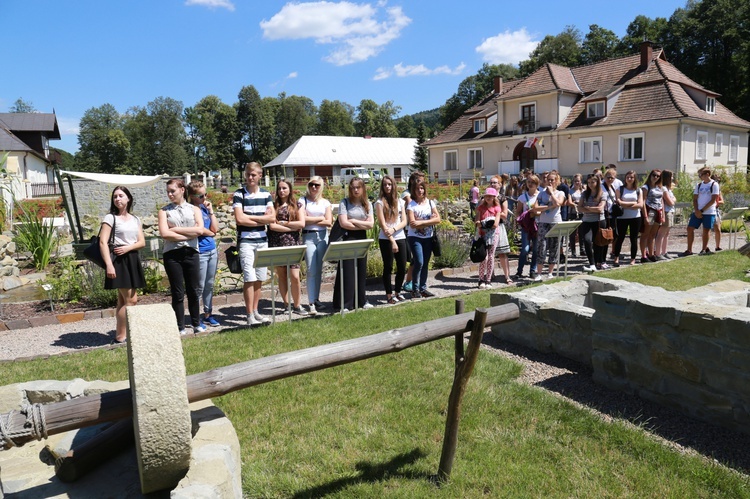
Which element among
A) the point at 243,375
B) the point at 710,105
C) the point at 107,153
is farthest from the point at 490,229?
the point at 107,153

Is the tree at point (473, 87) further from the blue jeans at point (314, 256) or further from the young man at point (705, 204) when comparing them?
the blue jeans at point (314, 256)

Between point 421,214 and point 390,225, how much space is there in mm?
555

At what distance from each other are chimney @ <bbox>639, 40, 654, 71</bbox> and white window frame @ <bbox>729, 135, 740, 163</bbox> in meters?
7.44

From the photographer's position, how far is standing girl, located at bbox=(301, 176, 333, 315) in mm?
7578

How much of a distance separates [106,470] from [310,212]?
4.85 meters

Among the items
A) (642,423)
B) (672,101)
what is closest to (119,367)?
(642,423)

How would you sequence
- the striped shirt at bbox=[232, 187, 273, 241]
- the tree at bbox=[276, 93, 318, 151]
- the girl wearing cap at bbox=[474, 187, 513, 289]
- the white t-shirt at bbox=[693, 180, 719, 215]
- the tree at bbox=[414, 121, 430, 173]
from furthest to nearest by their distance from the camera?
1. the tree at bbox=[276, 93, 318, 151]
2. the tree at bbox=[414, 121, 430, 173]
3. the white t-shirt at bbox=[693, 180, 719, 215]
4. the girl wearing cap at bbox=[474, 187, 513, 289]
5. the striped shirt at bbox=[232, 187, 273, 241]

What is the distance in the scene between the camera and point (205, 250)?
724 cm

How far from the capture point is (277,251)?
6.50m

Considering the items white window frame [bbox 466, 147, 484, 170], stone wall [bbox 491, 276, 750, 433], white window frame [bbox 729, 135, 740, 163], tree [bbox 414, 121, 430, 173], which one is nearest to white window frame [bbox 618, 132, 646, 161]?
white window frame [bbox 729, 135, 740, 163]

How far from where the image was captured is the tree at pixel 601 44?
5775cm

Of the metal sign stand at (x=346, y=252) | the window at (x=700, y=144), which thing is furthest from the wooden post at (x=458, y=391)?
the window at (x=700, y=144)

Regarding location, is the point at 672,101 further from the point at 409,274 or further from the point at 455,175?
the point at 409,274

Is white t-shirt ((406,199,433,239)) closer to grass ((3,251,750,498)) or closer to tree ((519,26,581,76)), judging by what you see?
grass ((3,251,750,498))
